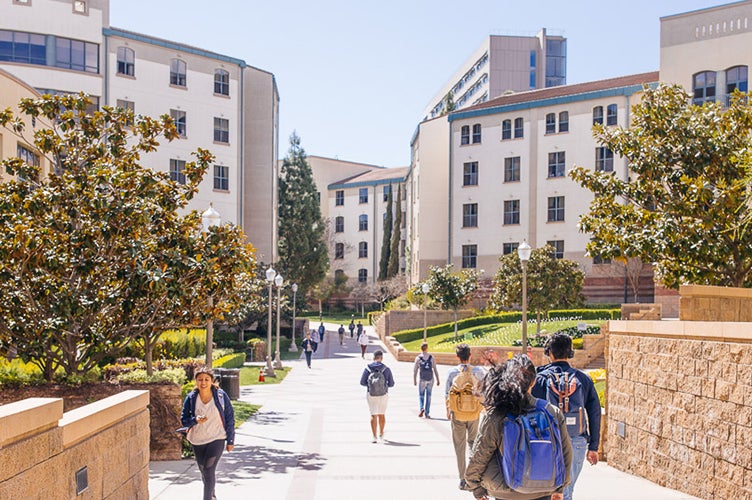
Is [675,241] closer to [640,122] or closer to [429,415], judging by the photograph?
[640,122]

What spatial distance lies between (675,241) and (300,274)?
184 feet

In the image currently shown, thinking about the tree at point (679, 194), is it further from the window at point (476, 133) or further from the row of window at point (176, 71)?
the window at point (476, 133)

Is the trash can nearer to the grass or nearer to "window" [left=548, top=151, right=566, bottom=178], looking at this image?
the grass

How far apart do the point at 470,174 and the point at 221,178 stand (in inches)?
724

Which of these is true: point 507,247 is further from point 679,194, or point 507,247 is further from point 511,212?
point 679,194

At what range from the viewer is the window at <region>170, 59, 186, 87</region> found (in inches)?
1925

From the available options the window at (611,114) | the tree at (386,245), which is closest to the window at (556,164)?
the window at (611,114)

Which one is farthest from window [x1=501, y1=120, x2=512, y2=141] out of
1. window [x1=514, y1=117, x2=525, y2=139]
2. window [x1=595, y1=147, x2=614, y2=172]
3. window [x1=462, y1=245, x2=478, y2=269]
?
window [x1=462, y1=245, x2=478, y2=269]

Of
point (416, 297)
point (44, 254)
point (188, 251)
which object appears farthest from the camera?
point (416, 297)

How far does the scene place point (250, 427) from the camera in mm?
17000

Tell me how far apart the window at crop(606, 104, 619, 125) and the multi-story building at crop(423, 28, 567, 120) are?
2831cm

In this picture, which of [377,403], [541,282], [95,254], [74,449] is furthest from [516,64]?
[74,449]

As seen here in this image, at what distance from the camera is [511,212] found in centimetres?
5803

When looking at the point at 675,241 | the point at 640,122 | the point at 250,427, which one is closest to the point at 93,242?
the point at 250,427
